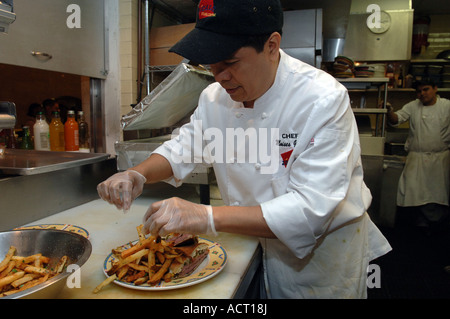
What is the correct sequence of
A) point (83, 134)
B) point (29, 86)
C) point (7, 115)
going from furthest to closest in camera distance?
point (29, 86), point (83, 134), point (7, 115)

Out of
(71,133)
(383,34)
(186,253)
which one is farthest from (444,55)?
(186,253)

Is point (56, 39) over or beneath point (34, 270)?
over

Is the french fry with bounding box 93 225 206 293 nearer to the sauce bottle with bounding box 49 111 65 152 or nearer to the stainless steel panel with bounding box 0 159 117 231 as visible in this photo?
the stainless steel panel with bounding box 0 159 117 231

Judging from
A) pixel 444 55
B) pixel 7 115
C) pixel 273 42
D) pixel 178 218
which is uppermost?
pixel 444 55

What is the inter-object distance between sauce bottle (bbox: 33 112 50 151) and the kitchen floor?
3026 mm

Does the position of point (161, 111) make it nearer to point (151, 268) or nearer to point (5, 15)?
point (5, 15)

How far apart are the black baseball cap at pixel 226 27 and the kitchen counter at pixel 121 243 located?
684mm

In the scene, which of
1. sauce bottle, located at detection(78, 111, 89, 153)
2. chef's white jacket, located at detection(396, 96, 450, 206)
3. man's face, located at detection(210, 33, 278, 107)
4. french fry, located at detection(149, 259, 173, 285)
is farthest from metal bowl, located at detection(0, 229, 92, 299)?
chef's white jacket, located at detection(396, 96, 450, 206)

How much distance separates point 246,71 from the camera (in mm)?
1127

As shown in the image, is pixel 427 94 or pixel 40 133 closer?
pixel 40 133

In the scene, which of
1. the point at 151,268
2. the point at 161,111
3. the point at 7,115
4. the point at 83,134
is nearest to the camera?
the point at 151,268

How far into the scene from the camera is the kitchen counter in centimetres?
95

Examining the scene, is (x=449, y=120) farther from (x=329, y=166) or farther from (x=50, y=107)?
(x=50, y=107)

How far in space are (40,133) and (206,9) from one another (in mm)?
1956
